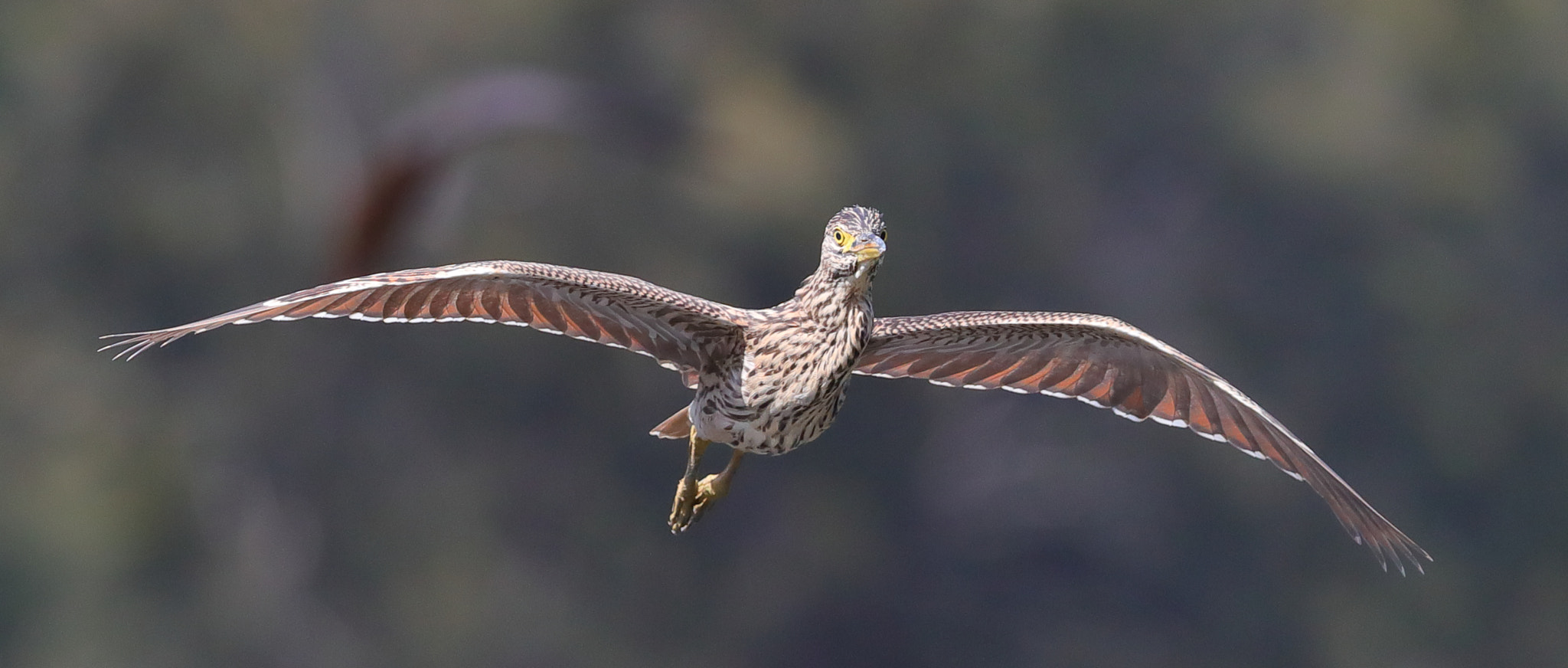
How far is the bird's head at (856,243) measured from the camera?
22.6ft

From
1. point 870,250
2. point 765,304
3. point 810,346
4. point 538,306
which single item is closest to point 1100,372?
point 810,346

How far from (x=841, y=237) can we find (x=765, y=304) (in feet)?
78.3

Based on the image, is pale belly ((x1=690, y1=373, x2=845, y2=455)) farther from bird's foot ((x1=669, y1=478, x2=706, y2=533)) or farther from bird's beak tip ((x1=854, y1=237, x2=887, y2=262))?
bird's beak tip ((x1=854, y1=237, x2=887, y2=262))

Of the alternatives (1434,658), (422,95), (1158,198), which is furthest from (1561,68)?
(422,95)

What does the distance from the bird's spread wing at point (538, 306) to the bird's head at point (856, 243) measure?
1.64ft

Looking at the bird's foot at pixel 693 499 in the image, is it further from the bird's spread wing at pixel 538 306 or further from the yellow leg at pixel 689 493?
the bird's spread wing at pixel 538 306

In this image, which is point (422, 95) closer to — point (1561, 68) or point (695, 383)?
point (1561, 68)

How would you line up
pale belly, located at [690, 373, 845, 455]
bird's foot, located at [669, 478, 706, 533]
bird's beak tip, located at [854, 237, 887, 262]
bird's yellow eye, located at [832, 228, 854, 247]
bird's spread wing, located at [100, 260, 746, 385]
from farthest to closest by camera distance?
1. bird's foot, located at [669, 478, 706, 533]
2. pale belly, located at [690, 373, 845, 455]
3. bird's yellow eye, located at [832, 228, 854, 247]
4. bird's beak tip, located at [854, 237, 887, 262]
5. bird's spread wing, located at [100, 260, 746, 385]

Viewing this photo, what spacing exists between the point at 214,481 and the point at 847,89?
40.9ft

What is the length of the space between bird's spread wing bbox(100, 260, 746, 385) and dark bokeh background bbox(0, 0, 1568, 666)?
21.9 m

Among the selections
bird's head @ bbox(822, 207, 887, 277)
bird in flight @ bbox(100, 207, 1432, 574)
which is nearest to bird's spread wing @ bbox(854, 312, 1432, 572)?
bird in flight @ bbox(100, 207, 1432, 574)

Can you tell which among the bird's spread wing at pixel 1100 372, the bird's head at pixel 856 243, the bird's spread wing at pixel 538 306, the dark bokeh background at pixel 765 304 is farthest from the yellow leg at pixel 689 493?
the dark bokeh background at pixel 765 304

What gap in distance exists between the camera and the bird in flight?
6980 millimetres

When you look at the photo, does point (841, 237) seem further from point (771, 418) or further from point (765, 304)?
point (765, 304)
